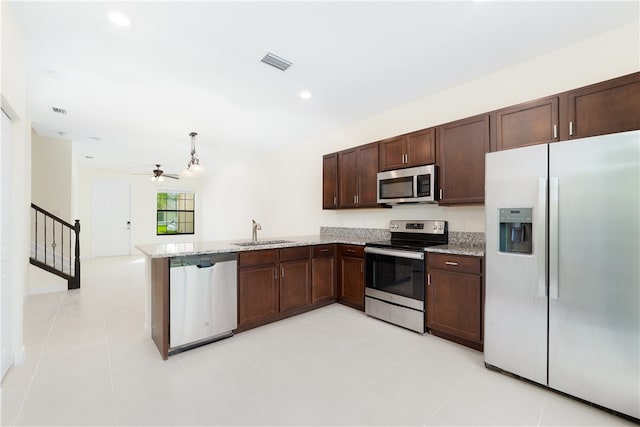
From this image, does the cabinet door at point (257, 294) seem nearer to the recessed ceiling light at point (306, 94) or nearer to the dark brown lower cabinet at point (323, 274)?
the dark brown lower cabinet at point (323, 274)

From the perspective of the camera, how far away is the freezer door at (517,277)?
1972 millimetres

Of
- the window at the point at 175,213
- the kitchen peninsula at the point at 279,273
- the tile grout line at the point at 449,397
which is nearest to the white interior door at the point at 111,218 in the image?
the window at the point at 175,213

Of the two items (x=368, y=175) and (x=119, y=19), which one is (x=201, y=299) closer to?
(x=119, y=19)

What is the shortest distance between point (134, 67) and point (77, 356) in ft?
8.98

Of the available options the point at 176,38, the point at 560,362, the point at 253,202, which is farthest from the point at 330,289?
the point at 253,202

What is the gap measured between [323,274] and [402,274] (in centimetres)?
109

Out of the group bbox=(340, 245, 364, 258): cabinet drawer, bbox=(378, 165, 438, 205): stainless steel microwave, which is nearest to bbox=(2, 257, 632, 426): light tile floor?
bbox=(340, 245, 364, 258): cabinet drawer

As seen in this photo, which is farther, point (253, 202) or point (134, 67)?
point (253, 202)

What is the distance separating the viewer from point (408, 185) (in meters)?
3.25

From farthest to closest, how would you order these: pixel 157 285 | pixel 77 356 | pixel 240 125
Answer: pixel 240 125 < pixel 157 285 < pixel 77 356

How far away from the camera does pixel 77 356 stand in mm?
2406

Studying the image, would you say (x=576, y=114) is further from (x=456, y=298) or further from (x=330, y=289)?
(x=330, y=289)

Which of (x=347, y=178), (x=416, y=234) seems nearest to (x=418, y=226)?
(x=416, y=234)

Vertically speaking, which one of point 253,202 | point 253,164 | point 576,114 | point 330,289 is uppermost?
point 253,164
